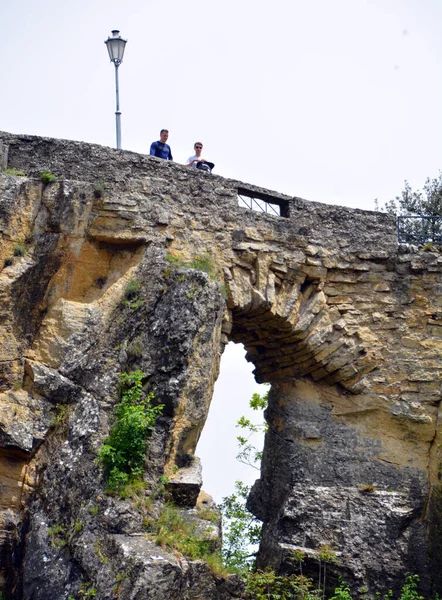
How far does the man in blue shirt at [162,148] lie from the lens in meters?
13.1

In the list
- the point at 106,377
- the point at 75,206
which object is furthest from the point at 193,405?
the point at 75,206

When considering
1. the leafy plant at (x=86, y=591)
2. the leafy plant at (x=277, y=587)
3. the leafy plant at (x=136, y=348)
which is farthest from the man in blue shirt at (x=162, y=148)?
the leafy plant at (x=86, y=591)

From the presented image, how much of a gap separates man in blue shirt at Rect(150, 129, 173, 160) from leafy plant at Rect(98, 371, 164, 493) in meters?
3.08

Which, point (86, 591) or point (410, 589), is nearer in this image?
point (86, 591)

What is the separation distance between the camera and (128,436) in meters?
10.7

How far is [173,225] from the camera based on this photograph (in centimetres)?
1225

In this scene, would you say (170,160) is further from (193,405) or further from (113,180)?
(193,405)

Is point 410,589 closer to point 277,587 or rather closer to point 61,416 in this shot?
point 277,587

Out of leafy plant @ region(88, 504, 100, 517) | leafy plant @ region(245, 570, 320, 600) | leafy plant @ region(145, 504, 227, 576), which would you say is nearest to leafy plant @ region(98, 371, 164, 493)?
leafy plant @ region(88, 504, 100, 517)

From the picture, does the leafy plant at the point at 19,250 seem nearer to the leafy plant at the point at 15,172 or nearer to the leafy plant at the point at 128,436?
the leafy plant at the point at 15,172

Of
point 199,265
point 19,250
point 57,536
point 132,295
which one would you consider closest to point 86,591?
point 57,536

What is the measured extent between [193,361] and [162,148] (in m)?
2.93

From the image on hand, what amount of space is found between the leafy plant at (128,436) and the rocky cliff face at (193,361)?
12 cm

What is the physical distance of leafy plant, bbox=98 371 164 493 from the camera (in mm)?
10523
